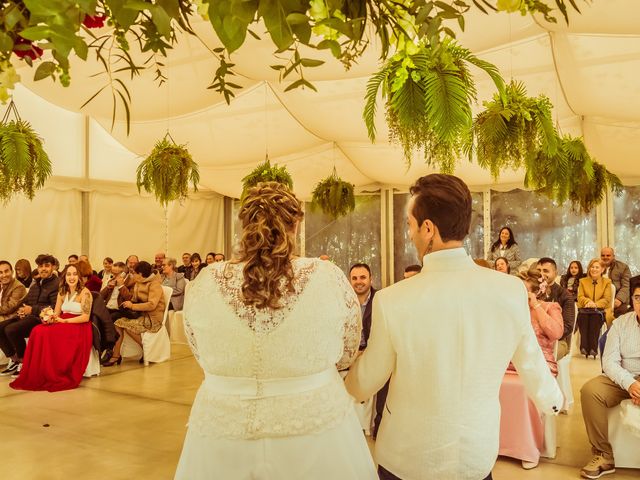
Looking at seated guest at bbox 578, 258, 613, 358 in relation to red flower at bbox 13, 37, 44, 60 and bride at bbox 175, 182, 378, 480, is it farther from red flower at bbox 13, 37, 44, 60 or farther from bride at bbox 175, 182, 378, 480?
red flower at bbox 13, 37, 44, 60

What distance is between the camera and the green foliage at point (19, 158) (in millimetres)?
6680

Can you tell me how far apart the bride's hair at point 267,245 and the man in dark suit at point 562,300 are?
4.19 meters

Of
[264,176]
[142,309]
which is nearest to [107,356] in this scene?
[142,309]

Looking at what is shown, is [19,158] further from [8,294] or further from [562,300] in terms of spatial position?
[562,300]

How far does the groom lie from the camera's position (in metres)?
1.56

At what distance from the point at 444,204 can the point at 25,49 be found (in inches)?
43.5

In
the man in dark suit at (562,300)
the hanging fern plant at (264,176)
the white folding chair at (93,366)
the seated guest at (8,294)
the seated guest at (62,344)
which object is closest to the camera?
the man in dark suit at (562,300)

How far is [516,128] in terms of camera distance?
4.77 m

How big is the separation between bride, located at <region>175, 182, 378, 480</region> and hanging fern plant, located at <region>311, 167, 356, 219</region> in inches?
326

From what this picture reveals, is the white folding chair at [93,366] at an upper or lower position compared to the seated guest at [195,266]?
lower

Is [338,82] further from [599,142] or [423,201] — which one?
[423,201]

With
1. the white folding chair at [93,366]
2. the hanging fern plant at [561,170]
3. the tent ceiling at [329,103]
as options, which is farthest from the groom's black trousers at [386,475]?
the white folding chair at [93,366]

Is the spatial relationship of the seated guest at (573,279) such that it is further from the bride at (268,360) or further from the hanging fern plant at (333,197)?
the bride at (268,360)

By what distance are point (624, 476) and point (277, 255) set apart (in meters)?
3.38
